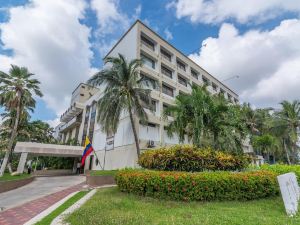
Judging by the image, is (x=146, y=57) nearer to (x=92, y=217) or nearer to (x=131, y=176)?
(x=131, y=176)

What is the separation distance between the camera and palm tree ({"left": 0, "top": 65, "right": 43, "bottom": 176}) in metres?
21.2

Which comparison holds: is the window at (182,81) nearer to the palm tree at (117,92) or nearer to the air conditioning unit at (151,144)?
the air conditioning unit at (151,144)

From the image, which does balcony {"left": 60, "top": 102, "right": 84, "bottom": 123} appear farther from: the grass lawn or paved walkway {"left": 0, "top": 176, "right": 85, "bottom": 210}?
the grass lawn

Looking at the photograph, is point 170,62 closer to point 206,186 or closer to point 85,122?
point 85,122

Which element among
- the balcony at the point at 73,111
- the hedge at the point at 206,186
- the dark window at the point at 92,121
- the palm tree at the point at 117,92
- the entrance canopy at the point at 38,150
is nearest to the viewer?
the hedge at the point at 206,186

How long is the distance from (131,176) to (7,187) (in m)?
11.6

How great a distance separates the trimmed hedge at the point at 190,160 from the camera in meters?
10.6

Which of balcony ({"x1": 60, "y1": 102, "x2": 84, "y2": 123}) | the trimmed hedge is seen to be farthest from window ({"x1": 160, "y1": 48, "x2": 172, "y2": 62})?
the trimmed hedge

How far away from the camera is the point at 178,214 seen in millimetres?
6652

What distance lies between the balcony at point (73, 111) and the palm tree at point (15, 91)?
51.1 ft

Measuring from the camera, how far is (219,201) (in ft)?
28.8

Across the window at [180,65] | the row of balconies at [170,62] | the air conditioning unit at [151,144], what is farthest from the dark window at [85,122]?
the window at [180,65]

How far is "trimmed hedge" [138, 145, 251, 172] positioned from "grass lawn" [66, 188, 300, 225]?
7.82 ft

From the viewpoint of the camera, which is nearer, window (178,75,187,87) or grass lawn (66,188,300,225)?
grass lawn (66,188,300,225)
